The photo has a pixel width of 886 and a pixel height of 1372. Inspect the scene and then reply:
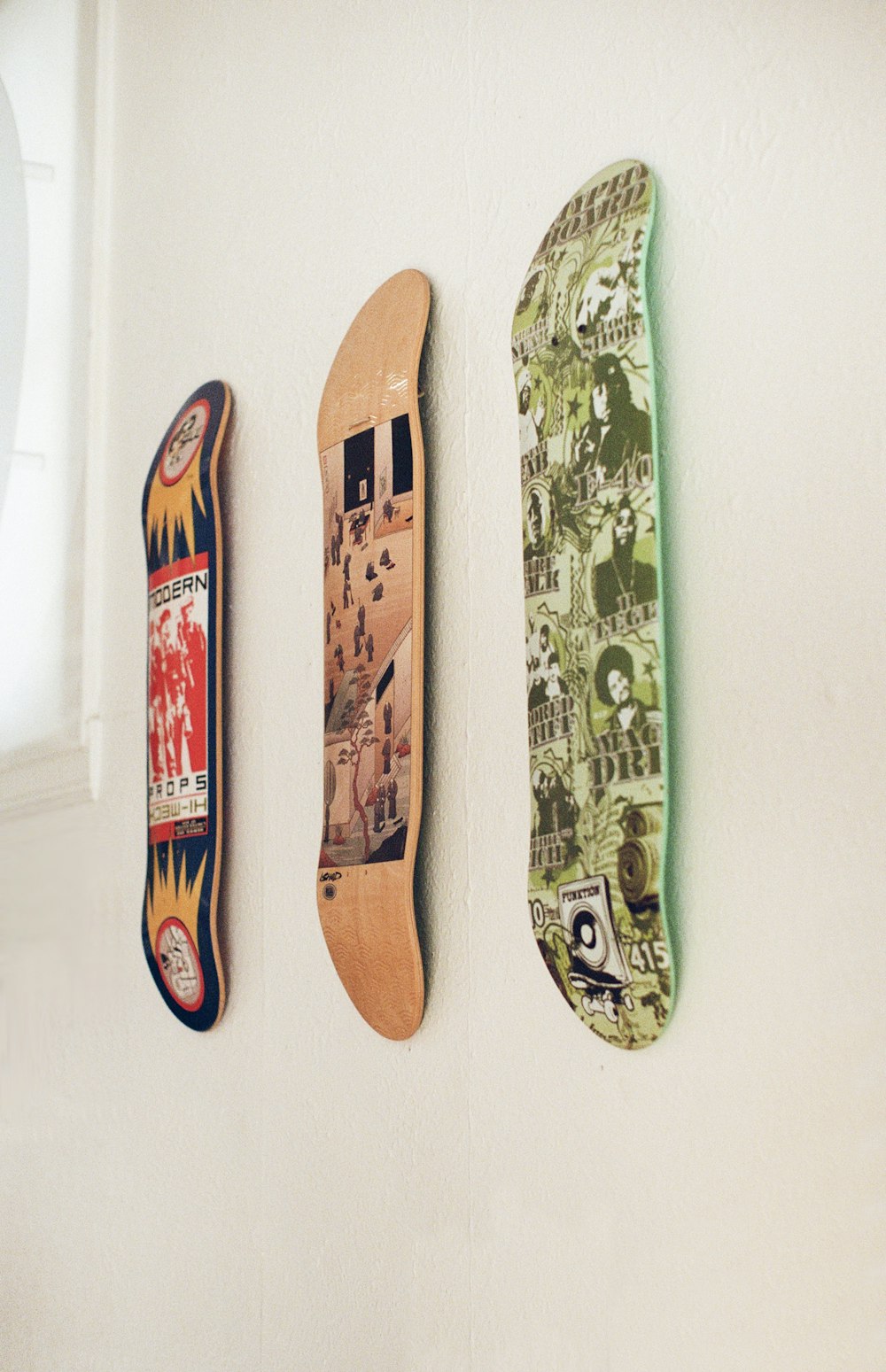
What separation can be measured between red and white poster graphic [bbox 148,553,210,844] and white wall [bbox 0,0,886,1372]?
7cm

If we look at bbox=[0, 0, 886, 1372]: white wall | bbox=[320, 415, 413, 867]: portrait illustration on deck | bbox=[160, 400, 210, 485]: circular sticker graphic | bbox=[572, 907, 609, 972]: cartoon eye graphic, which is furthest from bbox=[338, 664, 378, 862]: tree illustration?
bbox=[160, 400, 210, 485]: circular sticker graphic

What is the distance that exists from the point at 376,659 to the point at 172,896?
77 cm

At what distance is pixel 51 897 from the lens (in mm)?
3084

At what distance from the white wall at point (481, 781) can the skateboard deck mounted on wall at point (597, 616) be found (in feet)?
Result: 0.16

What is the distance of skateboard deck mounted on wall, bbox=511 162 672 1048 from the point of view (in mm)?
1537

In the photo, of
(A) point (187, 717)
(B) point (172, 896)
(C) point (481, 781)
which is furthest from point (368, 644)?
(B) point (172, 896)

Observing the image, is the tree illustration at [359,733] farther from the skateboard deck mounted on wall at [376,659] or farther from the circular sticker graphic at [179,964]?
the circular sticker graphic at [179,964]

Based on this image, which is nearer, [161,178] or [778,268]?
[778,268]

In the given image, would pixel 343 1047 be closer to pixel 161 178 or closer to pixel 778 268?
pixel 778 268

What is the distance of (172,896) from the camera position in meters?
2.49

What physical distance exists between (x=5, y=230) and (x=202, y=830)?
215 cm

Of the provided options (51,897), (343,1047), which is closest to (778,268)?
(343,1047)

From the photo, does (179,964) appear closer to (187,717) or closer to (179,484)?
(187,717)

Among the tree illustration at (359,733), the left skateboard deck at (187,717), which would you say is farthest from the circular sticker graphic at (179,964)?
the tree illustration at (359,733)
